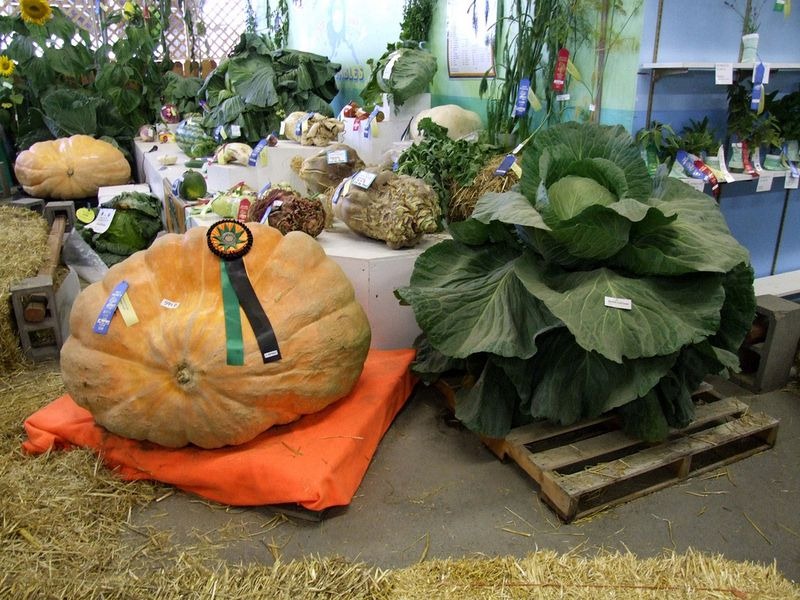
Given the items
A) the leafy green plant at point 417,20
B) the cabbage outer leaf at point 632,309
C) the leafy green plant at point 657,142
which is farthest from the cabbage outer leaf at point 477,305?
the leafy green plant at point 417,20

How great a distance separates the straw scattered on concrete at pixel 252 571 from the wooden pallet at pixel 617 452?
22 centimetres

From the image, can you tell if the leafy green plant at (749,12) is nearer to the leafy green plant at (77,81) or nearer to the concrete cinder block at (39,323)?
the concrete cinder block at (39,323)

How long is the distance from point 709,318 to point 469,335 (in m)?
0.71

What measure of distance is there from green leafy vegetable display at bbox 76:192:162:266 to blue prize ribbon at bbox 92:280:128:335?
203 cm

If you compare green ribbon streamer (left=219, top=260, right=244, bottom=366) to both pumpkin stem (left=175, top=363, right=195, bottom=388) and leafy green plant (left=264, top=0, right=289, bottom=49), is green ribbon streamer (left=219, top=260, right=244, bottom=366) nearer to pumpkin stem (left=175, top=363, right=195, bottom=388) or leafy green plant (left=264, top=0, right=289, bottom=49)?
pumpkin stem (left=175, top=363, right=195, bottom=388)

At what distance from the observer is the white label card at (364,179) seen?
2641 millimetres

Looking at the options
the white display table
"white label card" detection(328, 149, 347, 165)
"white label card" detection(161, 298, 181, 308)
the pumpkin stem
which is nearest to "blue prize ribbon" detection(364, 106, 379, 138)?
"white label card" detection(328, 149, 347, 165)

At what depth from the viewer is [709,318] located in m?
1.80

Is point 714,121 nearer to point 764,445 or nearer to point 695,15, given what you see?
point 695,15

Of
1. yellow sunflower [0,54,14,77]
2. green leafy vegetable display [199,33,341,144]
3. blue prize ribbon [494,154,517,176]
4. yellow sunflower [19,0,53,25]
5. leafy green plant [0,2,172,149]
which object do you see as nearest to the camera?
blue prize ribbon [494,154,517,176]

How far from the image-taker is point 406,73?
4074mm

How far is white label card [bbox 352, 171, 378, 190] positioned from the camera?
264 centimetres

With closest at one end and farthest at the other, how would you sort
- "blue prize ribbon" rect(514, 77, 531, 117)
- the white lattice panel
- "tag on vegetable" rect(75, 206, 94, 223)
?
"blue prize ribbon" rect(514, 77, 531, 117) < "tag on vegetable" rect(75, 206, 94, 223) < the white lattice panel

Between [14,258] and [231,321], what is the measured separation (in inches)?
70.9
